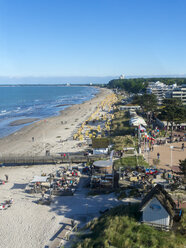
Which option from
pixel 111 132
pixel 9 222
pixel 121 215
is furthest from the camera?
pixel 111 132

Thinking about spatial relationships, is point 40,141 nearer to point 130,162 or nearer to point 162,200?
point 130,162

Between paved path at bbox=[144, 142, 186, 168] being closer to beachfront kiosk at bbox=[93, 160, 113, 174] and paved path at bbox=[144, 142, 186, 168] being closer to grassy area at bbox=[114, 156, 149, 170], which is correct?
grassy area at bbox=[114, 156, 149, 170]

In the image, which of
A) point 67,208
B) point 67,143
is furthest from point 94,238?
point 67,143

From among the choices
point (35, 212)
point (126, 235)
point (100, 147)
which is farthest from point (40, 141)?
point (126, 235)

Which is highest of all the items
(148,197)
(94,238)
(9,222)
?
(148,197)

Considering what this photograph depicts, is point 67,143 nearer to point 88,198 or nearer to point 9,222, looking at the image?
point 88,198

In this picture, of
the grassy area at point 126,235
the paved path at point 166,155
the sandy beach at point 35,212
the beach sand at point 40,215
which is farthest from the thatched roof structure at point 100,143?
the grassy area at point 126,235

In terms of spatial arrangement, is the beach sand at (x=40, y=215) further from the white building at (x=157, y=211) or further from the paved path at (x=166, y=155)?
the paved path at (x=166, y=155)

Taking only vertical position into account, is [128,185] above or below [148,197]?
below
